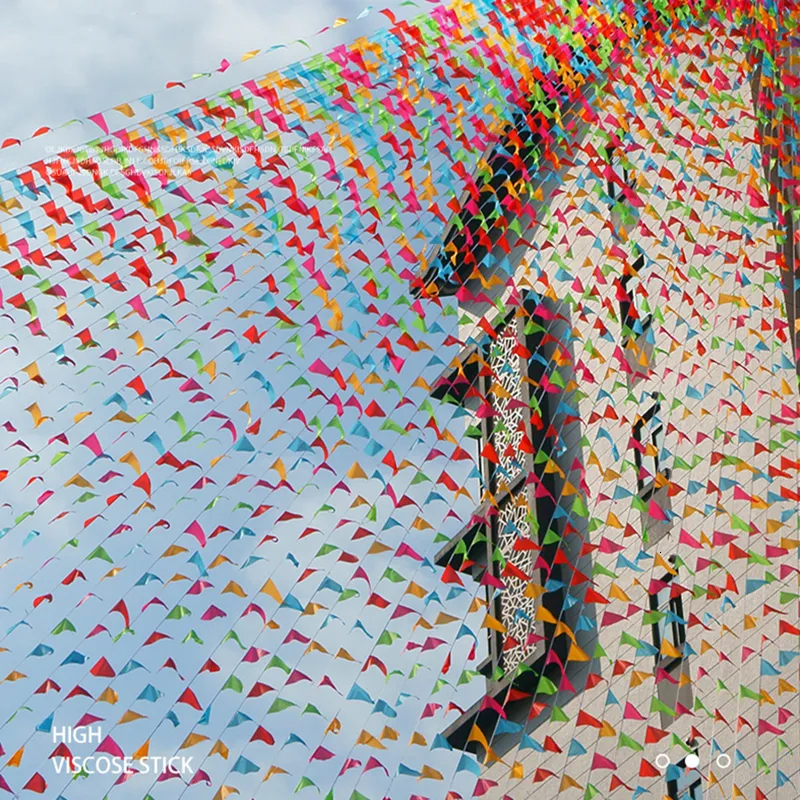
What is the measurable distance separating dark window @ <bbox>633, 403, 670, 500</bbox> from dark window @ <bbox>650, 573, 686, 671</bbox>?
123cm

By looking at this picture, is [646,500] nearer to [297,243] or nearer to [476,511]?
[476,511]

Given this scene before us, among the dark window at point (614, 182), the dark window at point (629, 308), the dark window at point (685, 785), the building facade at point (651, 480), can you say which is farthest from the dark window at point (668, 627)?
the dark window at point (614, 182)

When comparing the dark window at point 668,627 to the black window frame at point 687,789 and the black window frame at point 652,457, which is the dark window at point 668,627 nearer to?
the black window frame at point 687,789

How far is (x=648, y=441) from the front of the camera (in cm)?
1373

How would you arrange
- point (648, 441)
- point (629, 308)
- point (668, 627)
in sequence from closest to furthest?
point (668, 627) → point (648, 441) → point (629, 308)

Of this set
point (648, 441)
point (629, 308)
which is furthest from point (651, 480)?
point (629, 308)

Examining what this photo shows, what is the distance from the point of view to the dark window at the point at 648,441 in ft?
44.0

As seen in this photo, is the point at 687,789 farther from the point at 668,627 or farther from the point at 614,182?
the point at 614,182

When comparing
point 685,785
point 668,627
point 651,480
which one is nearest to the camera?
point 685,785

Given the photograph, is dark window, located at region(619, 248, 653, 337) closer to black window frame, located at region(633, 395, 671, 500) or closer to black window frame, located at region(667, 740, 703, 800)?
black window frame, located at region(633, 395, 671, 500)

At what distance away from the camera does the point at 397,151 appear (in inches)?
373

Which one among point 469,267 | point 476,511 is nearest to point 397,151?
point 476,511

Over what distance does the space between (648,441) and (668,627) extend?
2345 millimetres

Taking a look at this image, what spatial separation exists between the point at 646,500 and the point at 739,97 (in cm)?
439
